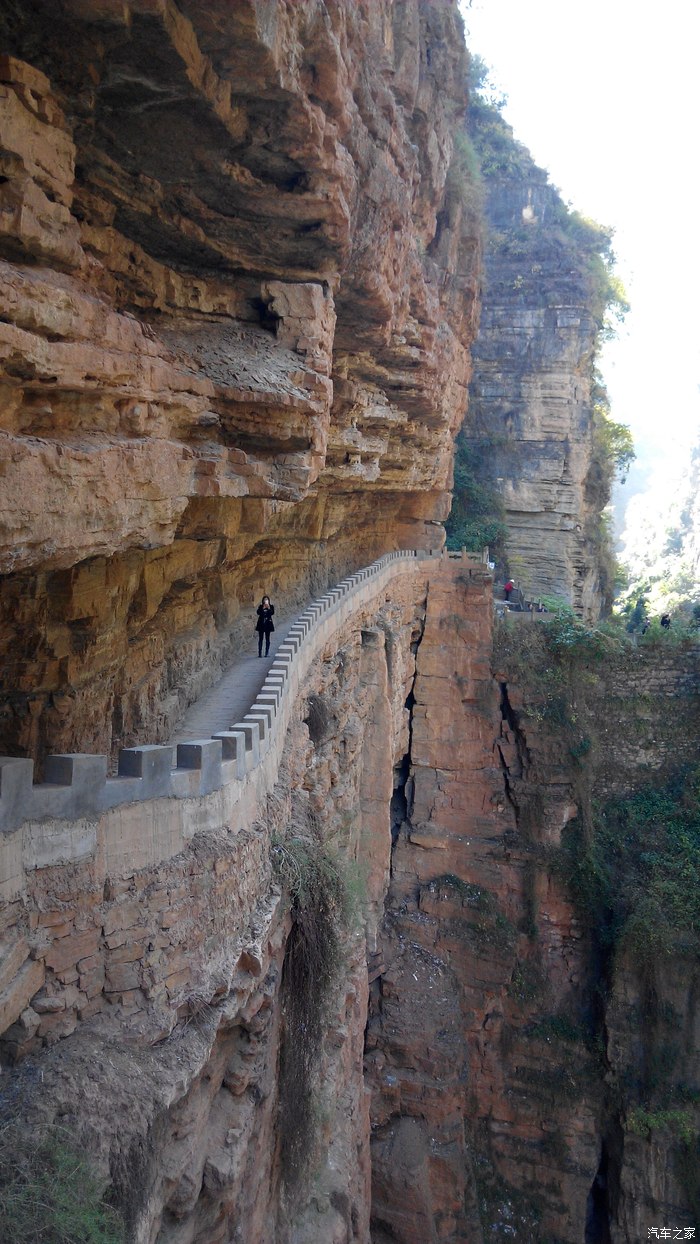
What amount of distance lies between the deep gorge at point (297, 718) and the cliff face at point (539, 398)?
790 cm

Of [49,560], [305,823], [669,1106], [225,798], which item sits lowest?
[669,1106]

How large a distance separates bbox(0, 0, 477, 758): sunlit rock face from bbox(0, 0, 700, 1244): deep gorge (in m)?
0.05

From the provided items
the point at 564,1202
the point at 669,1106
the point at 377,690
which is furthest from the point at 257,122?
the point at 564,1202

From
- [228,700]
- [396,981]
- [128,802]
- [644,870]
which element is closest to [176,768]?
[128,802]

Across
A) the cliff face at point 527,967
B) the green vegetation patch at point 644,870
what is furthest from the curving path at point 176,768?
the green vegetation patch at point 644,870

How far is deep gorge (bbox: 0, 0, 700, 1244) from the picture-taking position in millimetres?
6406

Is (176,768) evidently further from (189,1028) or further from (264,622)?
(264,622)

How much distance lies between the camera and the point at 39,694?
30.8 feet

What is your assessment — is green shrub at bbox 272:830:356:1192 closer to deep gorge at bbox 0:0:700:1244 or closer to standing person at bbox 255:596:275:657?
deep gorge at bbox 0:0:700:1244

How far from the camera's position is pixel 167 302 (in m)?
10.3

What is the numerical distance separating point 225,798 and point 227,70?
670cm

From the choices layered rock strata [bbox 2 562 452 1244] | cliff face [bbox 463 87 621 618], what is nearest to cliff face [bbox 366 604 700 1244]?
layered rock strata [bbox 2 562 452 1244]

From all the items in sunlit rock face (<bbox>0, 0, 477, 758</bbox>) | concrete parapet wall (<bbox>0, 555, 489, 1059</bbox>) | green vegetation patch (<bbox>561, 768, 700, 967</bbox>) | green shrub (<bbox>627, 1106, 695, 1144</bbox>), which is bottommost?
green shrub (<bbox>627, 1106, 695, 1144</bbox>)

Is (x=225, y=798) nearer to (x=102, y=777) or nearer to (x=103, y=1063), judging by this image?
(x=102, y=777)
